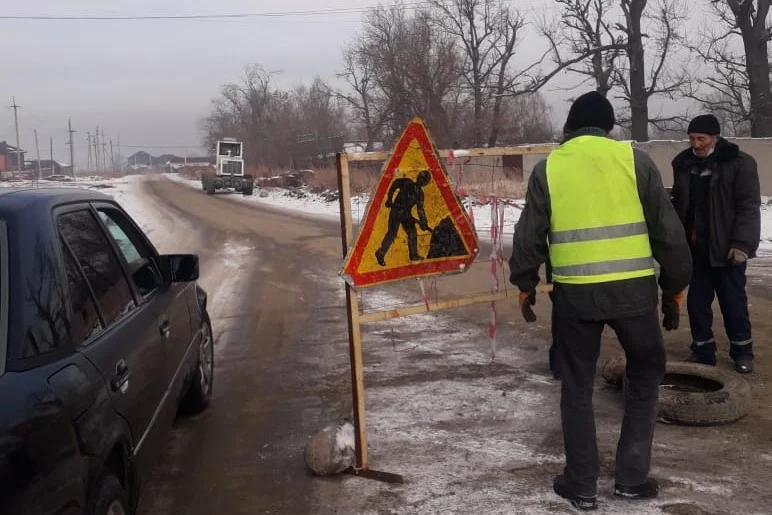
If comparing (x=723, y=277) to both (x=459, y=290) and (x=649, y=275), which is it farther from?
(x=459, y=290)

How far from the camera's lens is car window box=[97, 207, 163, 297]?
377cm

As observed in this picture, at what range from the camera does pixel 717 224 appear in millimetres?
5098

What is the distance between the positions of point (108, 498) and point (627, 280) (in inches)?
91.0

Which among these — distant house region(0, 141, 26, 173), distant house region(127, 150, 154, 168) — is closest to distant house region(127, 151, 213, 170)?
distant house region(127, 150, 154, 168)

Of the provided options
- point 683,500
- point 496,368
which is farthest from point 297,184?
point 683,500

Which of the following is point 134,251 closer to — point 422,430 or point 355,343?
point 355,343

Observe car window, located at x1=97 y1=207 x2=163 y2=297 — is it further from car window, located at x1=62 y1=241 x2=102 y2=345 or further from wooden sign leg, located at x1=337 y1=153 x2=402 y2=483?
wooden sign leg, located at x1=337 y1=153 x2=402 y2=483

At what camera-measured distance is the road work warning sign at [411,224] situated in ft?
12.4

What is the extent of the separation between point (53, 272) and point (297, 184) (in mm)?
36762

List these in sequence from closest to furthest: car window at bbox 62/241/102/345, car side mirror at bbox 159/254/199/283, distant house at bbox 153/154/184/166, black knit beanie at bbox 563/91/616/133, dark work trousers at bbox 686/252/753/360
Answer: car window at bbox 62/241/102/345
black knit beanie at bbox 563/91/616/133
car side mirror at bbox 159/254/199/283
dark work trousers at bbox 686/252/753/360
distant house at bbox 153/154/184/166

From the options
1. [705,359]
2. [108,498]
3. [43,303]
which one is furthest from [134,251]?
[705,359]

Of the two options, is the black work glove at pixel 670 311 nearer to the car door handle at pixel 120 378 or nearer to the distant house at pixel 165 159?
the car door handle at pixel 120 378

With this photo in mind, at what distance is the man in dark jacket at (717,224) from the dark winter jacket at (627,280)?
6.47ft

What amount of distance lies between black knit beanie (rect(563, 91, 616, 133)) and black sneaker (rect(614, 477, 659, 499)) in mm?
1700
